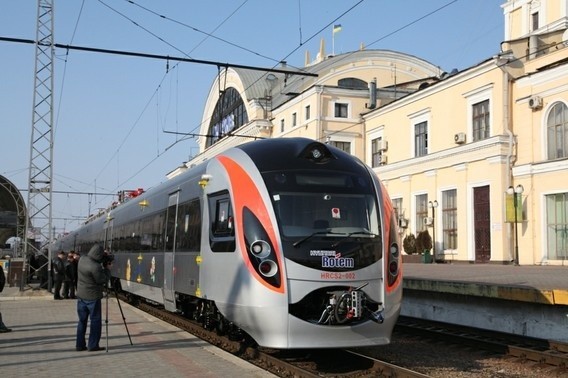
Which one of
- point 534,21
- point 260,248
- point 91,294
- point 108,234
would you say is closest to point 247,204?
point 260,248

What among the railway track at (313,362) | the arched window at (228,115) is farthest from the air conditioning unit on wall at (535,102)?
the arched window at (228,115)

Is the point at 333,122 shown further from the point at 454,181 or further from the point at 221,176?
the point at 221,176

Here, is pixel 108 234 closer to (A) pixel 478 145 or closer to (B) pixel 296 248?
(A) pixel 478 145

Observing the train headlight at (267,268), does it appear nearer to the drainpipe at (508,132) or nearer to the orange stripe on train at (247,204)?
the orange stripe on train at (247,204)

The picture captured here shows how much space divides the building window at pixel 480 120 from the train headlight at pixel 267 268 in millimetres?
25391

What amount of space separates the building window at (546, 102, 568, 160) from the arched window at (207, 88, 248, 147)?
32989 mm

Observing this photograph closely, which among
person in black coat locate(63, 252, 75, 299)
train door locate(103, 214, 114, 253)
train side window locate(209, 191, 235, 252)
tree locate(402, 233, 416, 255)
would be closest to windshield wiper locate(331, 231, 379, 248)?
train side window locate(209, 191, 235, 252)

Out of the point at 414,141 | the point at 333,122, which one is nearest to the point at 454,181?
the point at 414,141

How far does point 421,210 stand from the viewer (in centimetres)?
3650

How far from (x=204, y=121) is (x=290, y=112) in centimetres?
2119

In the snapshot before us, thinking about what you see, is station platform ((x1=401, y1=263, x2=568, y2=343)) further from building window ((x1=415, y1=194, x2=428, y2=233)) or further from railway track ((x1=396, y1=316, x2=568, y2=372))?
building window ((x1=415, y1=194, x2=428, y2=233))

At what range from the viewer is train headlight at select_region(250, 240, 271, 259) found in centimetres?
860

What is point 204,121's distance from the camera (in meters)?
70.0

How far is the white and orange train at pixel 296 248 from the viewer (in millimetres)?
8414
